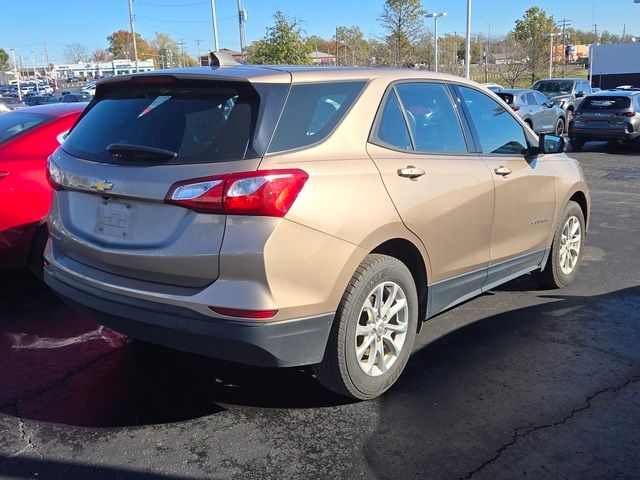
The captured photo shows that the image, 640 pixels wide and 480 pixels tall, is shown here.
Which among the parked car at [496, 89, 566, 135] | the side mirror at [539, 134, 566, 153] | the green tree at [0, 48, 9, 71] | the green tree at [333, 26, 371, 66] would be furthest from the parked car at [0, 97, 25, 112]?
the green tree at [0, 48, 9, 71]

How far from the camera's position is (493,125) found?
4617mm

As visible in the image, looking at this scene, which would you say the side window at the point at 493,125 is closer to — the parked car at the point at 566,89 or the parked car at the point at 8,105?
the parked car at the point at 8,105

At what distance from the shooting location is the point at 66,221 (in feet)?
11.7

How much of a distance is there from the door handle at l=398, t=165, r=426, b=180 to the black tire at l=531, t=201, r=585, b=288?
6.67 feet

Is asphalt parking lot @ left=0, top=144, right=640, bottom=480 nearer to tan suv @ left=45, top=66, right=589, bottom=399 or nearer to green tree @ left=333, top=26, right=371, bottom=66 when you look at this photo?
tan suv @ left=45, top=66, right=589, bottom=399

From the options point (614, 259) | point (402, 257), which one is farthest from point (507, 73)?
point (402, 257)

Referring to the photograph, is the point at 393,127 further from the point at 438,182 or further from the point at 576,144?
the point at 576,144

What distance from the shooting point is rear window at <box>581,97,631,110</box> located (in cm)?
1616

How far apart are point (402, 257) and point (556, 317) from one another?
1.78 m

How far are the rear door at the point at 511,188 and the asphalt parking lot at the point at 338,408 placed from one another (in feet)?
1.60

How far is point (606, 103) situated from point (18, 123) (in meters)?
15.0

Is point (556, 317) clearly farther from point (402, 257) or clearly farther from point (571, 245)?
point (402, 257)

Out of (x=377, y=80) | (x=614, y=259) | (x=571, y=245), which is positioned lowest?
(x=614, y=259)

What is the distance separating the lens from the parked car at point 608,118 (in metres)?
16.0
